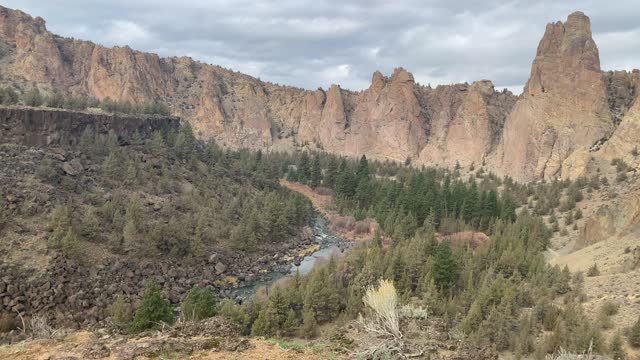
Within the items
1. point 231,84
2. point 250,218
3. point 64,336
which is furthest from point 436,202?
point 231,84

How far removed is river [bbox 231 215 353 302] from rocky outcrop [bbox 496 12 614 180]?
41.0 m

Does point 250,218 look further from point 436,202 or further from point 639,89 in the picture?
point 639,89

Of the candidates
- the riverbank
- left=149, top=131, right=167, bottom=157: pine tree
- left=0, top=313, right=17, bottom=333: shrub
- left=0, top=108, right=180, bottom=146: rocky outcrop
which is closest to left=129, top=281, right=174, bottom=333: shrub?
left=0, top=313, right=17, bottom=333: shrub

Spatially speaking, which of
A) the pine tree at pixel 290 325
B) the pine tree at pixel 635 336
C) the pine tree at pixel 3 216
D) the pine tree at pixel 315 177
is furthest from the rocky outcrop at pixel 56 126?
the pine tree at pixel 635 336

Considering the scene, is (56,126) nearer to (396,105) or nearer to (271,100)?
(396,105)

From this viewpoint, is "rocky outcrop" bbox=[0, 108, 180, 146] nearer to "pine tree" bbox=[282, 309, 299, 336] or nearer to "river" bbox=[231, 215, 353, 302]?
"river" bbox=[231, 215, 353, 302]

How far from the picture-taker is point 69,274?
117ft

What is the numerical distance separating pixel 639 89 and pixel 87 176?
88633mm

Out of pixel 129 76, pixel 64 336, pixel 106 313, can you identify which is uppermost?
pixel 129 76

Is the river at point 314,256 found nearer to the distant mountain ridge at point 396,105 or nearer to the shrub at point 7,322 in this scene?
the shrub at point 7,322

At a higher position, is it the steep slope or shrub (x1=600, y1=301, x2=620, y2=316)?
the steep slope

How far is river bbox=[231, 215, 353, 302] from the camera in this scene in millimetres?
41219

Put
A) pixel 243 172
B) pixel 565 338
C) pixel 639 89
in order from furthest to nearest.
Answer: pixel 639 89 < pixel 243 172 < pixel 565 338

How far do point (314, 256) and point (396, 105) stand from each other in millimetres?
80969
